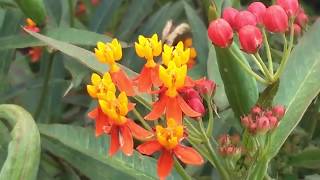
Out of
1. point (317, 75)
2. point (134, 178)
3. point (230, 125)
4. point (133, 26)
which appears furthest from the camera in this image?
point (133, 26)

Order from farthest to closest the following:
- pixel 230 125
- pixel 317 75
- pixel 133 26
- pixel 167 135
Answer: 1. pixel 133 26
2. pixel 230 125
3. pixel 317 75
4. pixel 167 135

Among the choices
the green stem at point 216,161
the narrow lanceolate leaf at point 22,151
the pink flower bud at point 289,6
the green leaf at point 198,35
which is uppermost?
the pink flower bud at point 289,6

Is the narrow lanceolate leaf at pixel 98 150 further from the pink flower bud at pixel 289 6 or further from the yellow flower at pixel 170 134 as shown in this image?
the pink flower bud at pixel 289 6

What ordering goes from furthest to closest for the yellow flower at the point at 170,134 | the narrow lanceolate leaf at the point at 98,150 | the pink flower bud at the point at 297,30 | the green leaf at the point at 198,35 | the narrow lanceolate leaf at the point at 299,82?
the green leaf at the point at 198,35
the pink flower bud at the point at 297,30
the narrow lanceolate leaf at the point at 98,150
the narrow lanceolate leaf at the point at 299,82
the yellow flower at the point at 170,134

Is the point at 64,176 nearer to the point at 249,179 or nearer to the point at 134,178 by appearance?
the point at 134,178

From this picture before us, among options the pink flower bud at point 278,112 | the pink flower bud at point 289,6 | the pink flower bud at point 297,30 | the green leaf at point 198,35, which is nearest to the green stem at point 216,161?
the pink flower bud at point 278,112

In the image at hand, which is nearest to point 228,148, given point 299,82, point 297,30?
point 299,82

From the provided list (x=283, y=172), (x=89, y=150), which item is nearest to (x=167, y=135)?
(x=89, y=150)

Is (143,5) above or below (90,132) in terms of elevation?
below
